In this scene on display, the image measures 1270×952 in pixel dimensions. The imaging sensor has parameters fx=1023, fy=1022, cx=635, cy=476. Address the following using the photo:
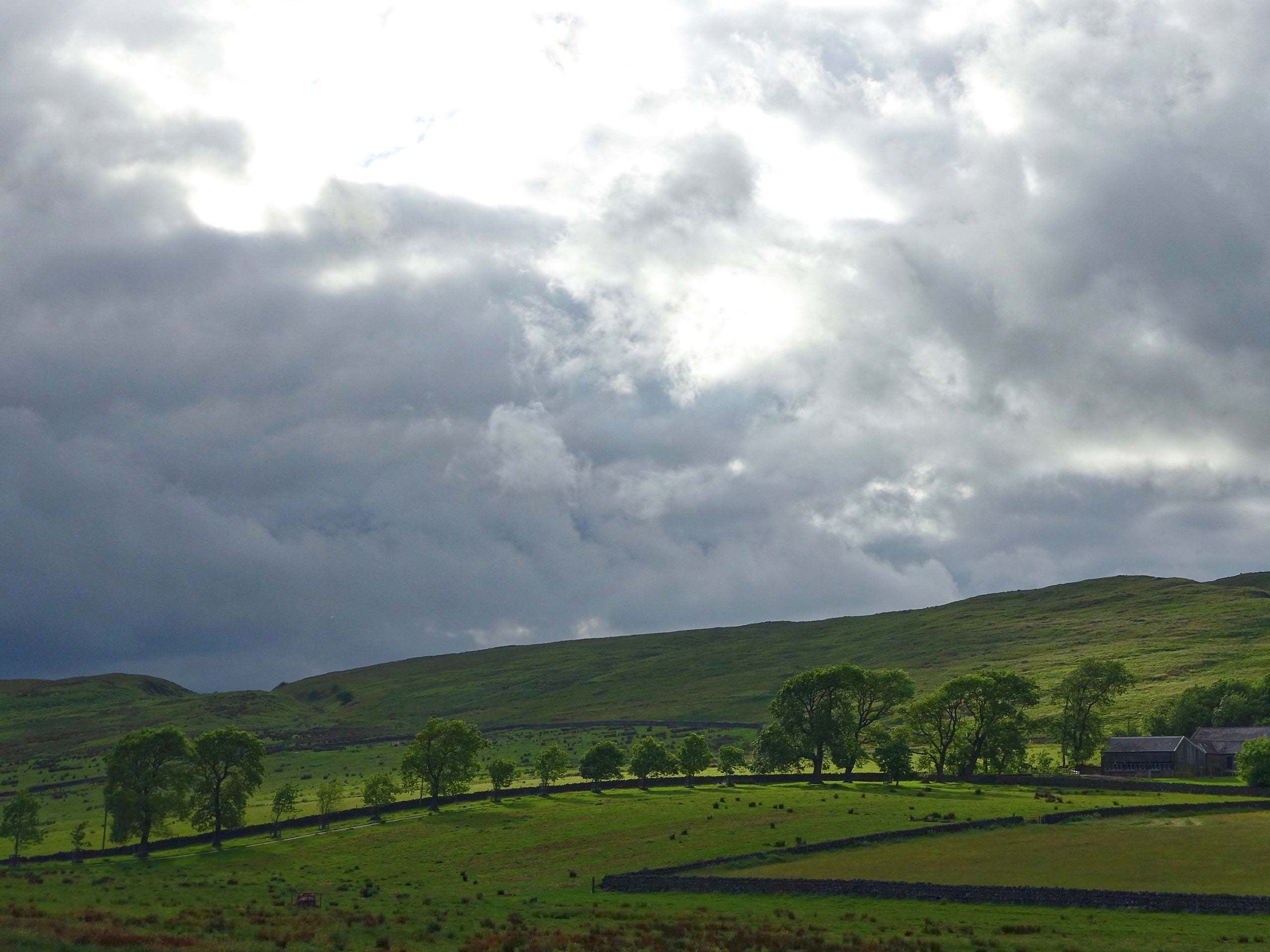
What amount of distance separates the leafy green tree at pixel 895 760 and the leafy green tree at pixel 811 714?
27.1 feet

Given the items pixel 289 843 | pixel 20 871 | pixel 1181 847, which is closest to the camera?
pixel 1181 847

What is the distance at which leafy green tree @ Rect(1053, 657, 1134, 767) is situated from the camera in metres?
155

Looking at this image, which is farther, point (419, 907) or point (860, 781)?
point (860, 781)

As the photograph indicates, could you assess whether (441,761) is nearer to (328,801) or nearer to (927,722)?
(328,801)

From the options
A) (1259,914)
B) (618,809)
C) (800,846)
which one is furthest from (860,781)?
(1259,914)

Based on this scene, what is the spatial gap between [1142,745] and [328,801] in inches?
4484

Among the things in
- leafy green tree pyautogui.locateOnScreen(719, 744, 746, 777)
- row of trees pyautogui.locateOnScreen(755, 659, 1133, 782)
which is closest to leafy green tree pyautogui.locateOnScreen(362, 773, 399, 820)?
leafy green tree pyautogui.locateOnScreen(719, 744, 746, 777)

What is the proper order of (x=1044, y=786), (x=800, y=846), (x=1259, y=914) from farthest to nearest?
(x=1044, y=786), (x=800, y=846), (x=1259, y=914)

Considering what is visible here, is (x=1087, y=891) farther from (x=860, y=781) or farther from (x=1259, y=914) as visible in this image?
(x=860, y=781)

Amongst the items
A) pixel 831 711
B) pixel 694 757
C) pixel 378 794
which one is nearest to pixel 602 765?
pixel 694 757

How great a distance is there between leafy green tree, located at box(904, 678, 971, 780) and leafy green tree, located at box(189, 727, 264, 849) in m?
88.4

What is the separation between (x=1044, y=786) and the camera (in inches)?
4712

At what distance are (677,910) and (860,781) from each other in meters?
77.2

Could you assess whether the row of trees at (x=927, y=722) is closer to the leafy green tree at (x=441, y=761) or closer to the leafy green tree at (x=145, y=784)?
the leafy green tree at (x=441, y=761)
